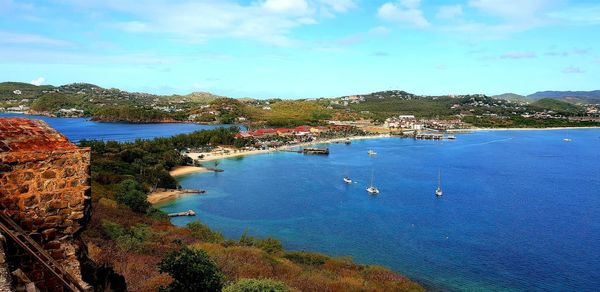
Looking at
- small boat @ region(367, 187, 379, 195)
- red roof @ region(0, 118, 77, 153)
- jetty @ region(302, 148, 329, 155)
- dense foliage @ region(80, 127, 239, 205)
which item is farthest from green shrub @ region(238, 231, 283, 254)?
jetty @ region(302, 148, 329, 155)

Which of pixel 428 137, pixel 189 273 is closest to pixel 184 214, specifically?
pixel 189 273

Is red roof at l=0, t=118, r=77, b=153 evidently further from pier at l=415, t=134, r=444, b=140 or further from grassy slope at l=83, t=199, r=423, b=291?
pier at l=415, t=134, r=444, b=140

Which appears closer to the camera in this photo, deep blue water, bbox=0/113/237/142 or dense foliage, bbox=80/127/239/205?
dense foliage, bbox=80/127/239/205

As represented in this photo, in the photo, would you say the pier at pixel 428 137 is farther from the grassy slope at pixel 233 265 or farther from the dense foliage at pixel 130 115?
the grassy slope at pixel 233 265

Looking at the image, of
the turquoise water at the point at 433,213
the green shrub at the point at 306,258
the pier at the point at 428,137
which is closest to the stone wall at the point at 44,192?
the green shrub at the point at 306,258

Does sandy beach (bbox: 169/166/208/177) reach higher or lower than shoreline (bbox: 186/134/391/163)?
lower

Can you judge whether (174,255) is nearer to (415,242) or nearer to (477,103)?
(415,242)

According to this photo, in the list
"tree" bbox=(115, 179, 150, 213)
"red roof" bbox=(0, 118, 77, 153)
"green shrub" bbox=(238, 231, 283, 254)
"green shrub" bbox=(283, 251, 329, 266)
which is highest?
"red roof" bbox=(0, 118, 77, 153)
